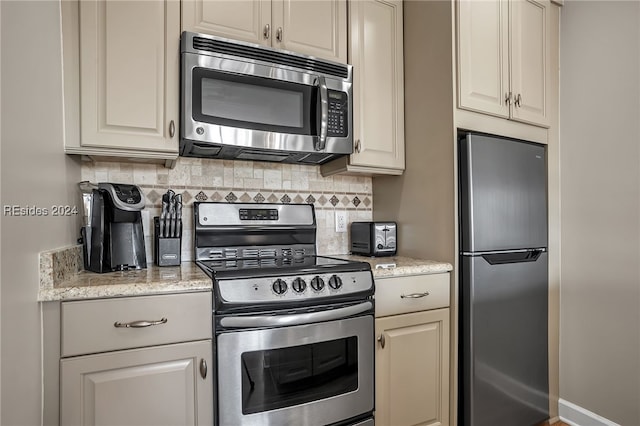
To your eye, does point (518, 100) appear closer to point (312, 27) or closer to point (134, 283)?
point (312, 27)

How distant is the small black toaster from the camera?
81.0 inches

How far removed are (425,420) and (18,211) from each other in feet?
5.89

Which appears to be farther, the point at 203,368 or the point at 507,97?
the point at 507,97

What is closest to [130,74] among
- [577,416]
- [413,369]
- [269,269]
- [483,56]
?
[269,269]

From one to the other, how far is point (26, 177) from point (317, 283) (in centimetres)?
100

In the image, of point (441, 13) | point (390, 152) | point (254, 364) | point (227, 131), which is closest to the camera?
point (254, 364)

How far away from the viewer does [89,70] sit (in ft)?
4.78

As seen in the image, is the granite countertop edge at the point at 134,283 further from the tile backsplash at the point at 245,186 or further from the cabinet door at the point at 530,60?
the cabinet door at the point at 530,60

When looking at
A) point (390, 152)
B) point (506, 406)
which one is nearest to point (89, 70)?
point (390, 152)

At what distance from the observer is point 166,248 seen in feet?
5.51

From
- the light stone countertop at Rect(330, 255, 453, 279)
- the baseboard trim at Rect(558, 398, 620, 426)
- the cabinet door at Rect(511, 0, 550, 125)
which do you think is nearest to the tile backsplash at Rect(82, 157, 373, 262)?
the light stone countertop at Rect(330, 255, 453, 279)

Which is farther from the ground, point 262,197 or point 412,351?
point 262,197

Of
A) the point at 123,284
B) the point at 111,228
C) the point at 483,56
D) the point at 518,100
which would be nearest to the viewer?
the point at 123,284

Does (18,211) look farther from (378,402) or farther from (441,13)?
(441,13)
